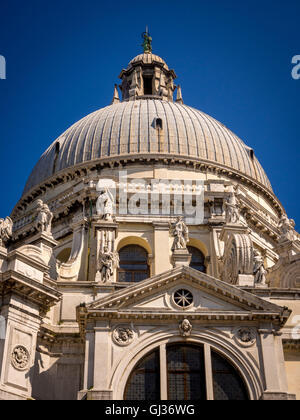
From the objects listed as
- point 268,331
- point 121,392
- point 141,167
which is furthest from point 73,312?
point 141,167

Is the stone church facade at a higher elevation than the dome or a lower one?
lower

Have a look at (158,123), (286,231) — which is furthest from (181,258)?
(158,123)

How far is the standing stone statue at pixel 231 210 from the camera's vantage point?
131ft

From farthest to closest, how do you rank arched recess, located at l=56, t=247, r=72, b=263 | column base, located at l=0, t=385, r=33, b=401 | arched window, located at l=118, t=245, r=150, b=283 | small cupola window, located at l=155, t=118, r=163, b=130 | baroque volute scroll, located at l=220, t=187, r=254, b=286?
small cupola window, located at l=155, t=118, r=163, b=130 → arched recess, located at l=56, t=247, r=72, b=263 → arched window, located at l=118, t=245, r=150, b=283 → baroque volute scroll, located at l=220, t=187, r=254, b=286 → column base, located at l=0, t=385, r=33, b=401

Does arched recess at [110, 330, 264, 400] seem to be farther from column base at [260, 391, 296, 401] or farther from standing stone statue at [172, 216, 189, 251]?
standing stone statue at [172, 216, 189, 251]

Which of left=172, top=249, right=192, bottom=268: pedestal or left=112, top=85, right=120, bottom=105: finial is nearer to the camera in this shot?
left=172, top=249, right=192, bottom=268: pedestal

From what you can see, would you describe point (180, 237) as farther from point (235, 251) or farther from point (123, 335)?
point (123, 335)

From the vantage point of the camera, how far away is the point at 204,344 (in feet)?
96.4

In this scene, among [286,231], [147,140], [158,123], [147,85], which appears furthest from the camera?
[147,85]

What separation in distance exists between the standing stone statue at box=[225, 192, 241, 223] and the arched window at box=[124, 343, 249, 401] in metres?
11.9

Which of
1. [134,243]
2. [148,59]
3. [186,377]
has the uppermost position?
[148,59]

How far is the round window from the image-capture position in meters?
30.2

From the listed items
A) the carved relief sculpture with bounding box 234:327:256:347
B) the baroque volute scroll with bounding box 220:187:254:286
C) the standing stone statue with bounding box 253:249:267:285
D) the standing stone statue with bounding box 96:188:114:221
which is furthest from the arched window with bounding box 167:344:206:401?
the standing stone statue with bounding box 96:188:114:221

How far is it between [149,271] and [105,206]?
4.71 metres
